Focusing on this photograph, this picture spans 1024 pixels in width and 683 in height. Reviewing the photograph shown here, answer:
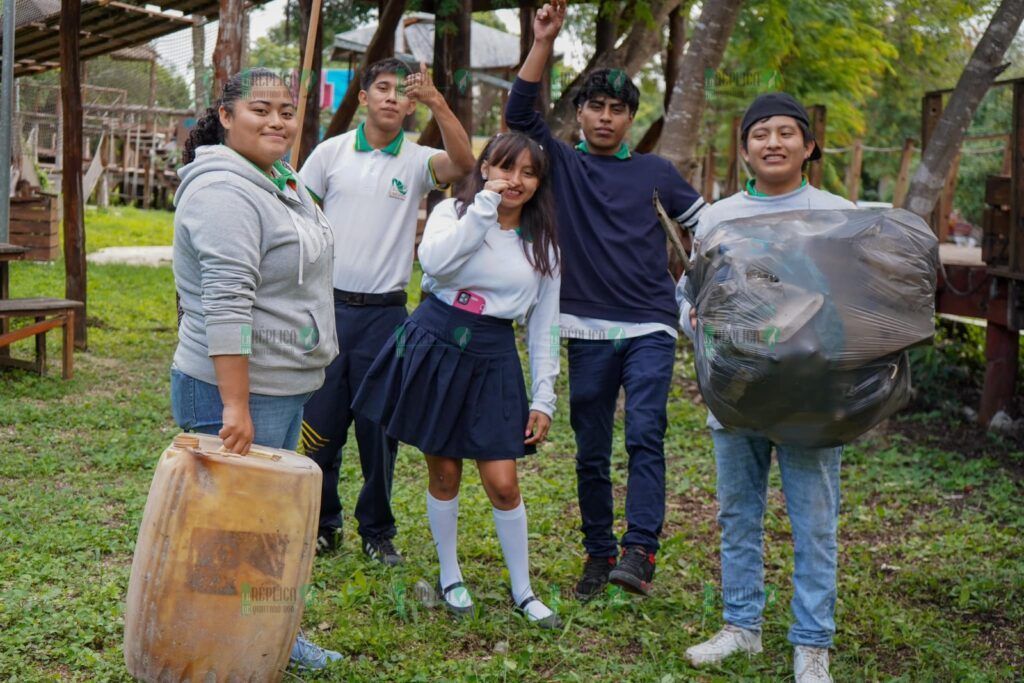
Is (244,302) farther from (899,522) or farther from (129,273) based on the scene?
(129,273)

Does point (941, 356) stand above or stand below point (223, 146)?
below

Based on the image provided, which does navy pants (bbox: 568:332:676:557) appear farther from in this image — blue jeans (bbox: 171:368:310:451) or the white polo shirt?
blue jeans (bbox: 171:368:310:451)

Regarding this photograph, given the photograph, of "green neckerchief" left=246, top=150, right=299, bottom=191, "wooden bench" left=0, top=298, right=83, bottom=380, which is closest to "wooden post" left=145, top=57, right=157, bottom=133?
"wooden bench" left=0, top=298, right=83, bottom=380

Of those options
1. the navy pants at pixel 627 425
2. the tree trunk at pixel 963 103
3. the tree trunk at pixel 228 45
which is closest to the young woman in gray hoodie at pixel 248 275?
the navy pants at pixel 627 425

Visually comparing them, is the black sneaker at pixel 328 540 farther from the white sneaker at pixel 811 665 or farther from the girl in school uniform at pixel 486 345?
the white sneaker at pixel 811 665

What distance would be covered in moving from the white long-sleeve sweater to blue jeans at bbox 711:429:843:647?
0.68 metres

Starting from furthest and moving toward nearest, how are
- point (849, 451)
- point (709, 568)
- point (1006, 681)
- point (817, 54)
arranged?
point (817, 54) < point (849, 451) < point (709, 568) < point (1006, 681)

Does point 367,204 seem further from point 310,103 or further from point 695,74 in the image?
point 310,103

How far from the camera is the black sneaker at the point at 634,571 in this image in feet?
13.2

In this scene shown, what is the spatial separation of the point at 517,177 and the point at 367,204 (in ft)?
2.49

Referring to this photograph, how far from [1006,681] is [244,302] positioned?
278 centimetres

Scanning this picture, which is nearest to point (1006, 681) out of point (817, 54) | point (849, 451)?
point (849, 451)

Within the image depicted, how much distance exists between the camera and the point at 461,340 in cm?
383

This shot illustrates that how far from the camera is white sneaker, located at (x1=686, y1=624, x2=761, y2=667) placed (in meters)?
3.72
